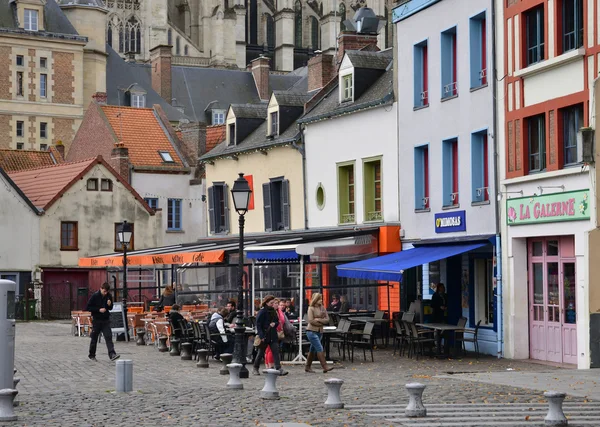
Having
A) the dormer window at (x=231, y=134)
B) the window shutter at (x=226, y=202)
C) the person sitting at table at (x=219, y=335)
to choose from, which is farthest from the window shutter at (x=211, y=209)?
the person sitting at table at (x=219, y=335)

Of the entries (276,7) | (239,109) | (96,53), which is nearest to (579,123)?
(239,109)

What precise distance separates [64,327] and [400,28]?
1624 cm

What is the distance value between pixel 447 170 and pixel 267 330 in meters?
8.27

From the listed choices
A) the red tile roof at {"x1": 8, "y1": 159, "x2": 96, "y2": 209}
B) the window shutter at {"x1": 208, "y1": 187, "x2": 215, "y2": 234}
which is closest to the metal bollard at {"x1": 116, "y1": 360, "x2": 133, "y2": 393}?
the window shutter at {"x1": 208, "y1": 187, "x2": 215, "y2": 234}

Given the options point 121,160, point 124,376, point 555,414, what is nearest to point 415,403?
point 555,414

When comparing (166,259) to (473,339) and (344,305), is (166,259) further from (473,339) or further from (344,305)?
(473,339)

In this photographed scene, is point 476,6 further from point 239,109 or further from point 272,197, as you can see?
point 239,109

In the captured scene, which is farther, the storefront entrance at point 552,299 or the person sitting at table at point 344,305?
the person sitting at table at point 344,305

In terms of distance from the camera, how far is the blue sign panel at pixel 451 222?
27.8 m

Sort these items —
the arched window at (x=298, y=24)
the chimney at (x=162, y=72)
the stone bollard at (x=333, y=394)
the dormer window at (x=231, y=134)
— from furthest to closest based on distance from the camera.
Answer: the arched window at (x=298, y=24) < the chimney at (x=162, y=72) < the dormer window at (x=231, y=134) < the stone bollard at (x=333, y=394)

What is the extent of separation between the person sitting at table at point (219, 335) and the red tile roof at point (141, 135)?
102 feet

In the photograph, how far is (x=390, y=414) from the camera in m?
15.3

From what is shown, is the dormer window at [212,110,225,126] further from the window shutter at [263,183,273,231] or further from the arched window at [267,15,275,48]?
the window shutter at [263,183,273,231]

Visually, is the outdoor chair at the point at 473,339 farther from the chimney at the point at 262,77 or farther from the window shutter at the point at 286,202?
the chimney at the point at 262,77
